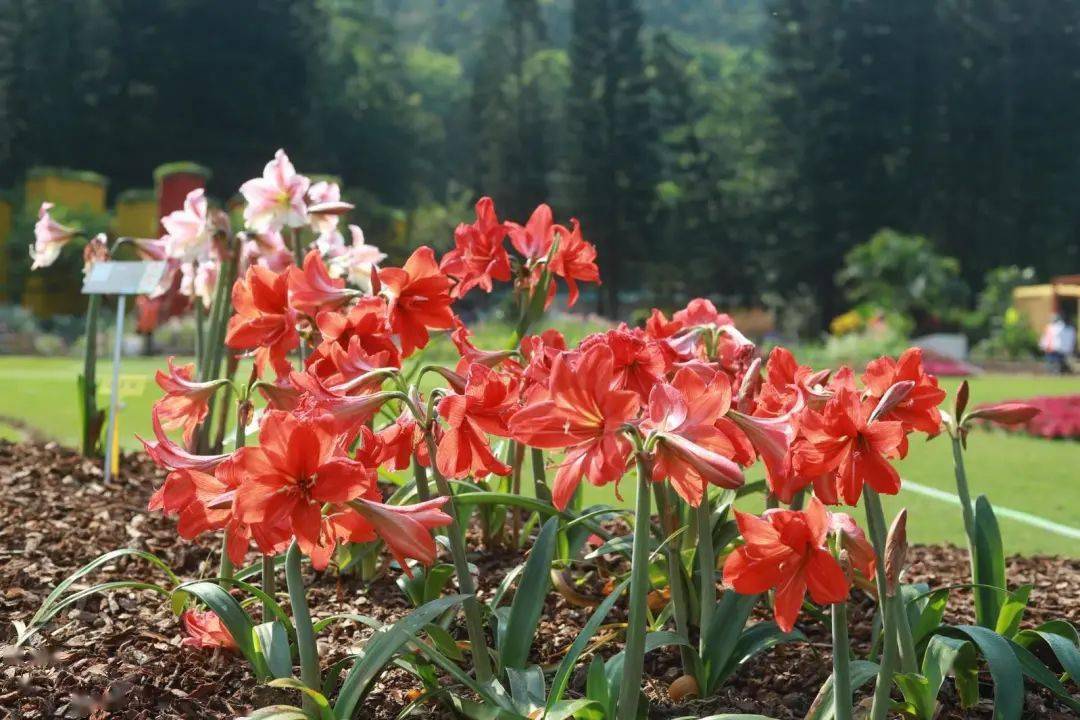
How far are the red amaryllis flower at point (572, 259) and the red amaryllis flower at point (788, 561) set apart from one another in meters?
1.39

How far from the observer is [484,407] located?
1.90 m

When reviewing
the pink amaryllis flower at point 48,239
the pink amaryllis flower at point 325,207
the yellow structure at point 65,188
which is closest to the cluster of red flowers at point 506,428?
the pink amaryllis flower at point 325,207

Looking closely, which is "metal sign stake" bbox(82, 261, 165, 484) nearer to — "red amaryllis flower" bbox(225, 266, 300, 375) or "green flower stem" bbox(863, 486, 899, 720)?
"red amaryllis flower" bbox(225, 266, 300, 375)

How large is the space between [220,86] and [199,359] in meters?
42.5

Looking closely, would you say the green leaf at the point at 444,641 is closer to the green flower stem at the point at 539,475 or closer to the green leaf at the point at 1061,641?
the green flower stem at the point at 539,475

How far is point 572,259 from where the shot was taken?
9.84 feet

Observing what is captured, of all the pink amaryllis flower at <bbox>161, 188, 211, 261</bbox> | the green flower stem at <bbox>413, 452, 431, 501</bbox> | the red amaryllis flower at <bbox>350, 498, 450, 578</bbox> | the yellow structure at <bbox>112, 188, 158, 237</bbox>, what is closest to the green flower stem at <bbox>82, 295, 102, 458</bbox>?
the pink amaryllis flower at <bbox>161, 188, 211, 261</bbox>

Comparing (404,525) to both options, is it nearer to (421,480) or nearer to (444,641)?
(421,480)

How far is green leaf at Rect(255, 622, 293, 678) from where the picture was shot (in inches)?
83.3

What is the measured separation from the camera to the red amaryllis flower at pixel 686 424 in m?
1.58

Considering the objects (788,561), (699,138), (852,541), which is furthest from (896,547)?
(699,138)

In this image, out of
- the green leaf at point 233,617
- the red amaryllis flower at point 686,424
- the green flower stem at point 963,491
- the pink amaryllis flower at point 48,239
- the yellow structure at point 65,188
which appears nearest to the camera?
the red amaryllis flower at point 686,424

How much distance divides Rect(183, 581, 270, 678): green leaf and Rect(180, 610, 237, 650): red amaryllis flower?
186 mm

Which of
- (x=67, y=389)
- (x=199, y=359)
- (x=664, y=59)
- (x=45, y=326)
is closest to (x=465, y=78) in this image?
(x=664, y=59)
